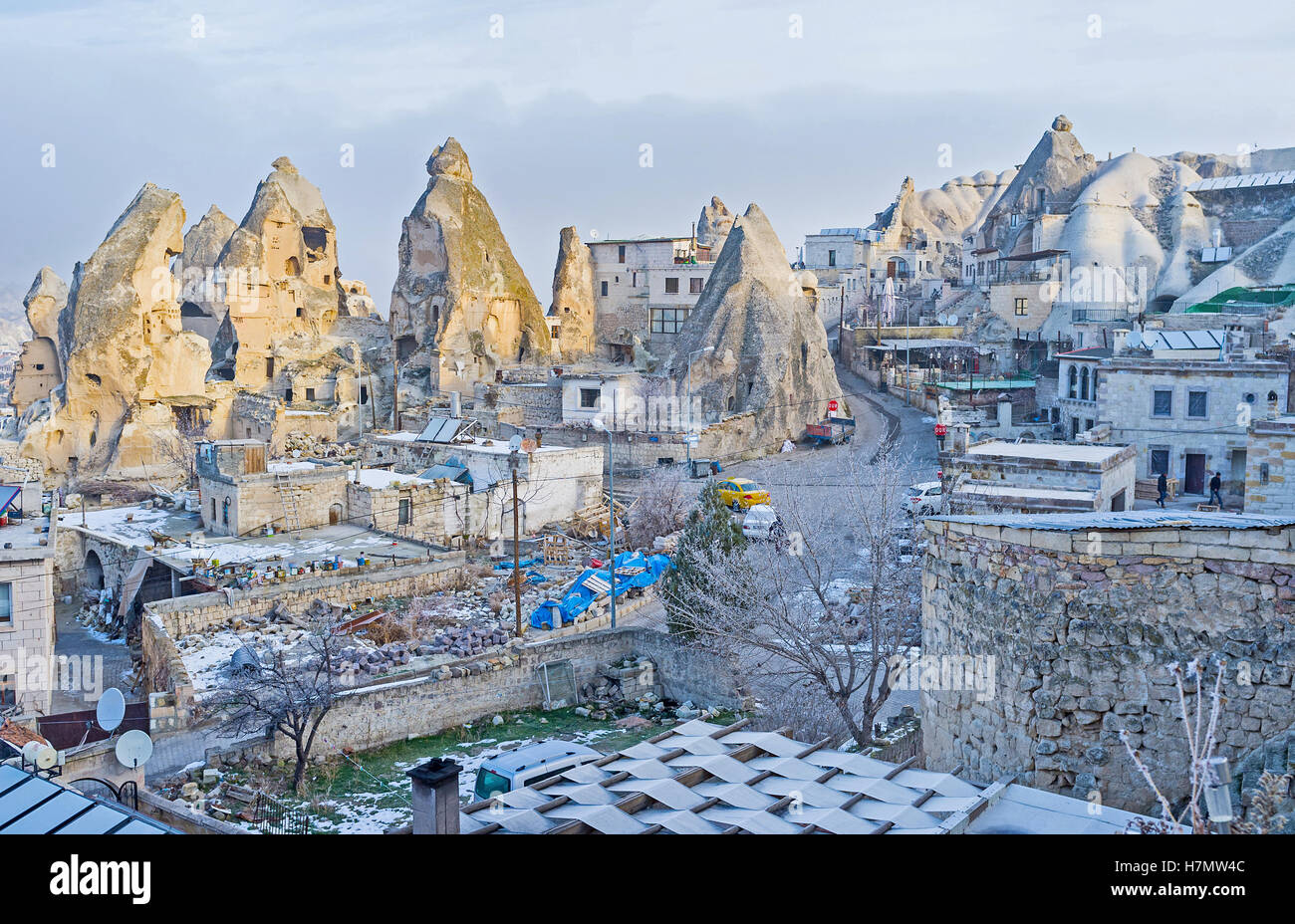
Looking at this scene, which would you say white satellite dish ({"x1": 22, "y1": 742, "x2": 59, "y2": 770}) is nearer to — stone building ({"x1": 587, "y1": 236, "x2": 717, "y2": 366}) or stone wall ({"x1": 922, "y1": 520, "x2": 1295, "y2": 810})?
stone wall ({"x1": 922, "y1": 520, "x2": 1295, "y2": 810})

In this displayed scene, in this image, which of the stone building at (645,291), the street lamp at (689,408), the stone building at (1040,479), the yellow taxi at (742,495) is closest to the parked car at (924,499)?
the stone building at (1040,479)

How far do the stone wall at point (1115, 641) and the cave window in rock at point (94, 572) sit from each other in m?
24.0

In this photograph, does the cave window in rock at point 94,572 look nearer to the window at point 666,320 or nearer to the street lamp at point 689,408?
the street lamp at point 689,408

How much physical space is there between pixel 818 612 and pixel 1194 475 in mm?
10002

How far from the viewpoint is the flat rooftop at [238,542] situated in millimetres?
23719

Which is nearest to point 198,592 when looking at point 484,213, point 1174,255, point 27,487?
point 27,487

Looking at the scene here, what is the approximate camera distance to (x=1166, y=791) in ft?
21.0

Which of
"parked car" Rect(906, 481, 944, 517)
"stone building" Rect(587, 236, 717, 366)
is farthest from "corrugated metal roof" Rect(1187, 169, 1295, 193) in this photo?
"parked car" Rect(906, 481, 944, 517)

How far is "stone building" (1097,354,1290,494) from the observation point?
22.5 metres

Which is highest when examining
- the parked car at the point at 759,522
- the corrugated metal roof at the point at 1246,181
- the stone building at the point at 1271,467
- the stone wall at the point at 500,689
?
the corrugated metal roof at the point at 1246,181

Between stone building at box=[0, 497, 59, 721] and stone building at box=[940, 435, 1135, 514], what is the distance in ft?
45.2
